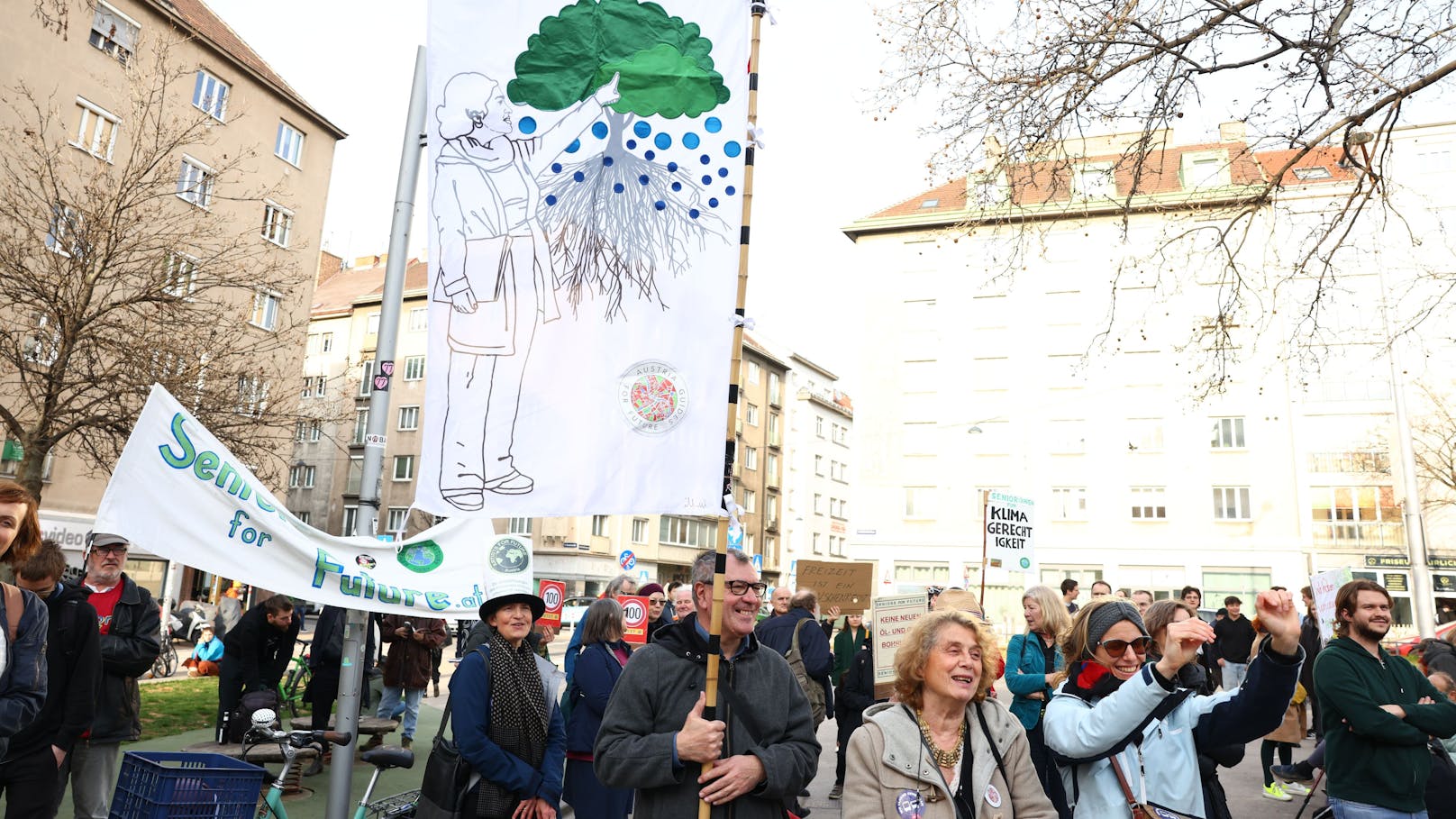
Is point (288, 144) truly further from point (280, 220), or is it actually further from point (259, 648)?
point (259, 648)

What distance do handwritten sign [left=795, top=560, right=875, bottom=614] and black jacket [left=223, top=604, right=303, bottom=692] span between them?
574cm

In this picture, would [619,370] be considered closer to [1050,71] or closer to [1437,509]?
[1050,71]

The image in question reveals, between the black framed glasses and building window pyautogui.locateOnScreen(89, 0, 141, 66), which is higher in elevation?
building window pyautogui.locateOnScreen(89, 0, 141, 66)

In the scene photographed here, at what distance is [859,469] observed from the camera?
2051 inches

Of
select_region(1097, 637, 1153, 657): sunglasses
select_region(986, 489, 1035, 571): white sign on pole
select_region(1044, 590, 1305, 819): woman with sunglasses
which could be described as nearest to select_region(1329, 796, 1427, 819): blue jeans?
select_region(1044, 590, 1305, 819): woman with sunglasses

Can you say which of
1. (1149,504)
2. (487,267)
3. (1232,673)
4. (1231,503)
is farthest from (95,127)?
(1231,503)

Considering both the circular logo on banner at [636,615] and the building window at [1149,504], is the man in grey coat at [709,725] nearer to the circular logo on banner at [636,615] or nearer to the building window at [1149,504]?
the circular logo on banner at [636,615]

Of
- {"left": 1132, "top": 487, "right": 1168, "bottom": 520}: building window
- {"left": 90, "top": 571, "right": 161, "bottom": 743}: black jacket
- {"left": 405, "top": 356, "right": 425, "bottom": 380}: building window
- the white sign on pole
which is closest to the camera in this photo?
{"left": 90, "top": 571, "right": 161, "bottom": 743}: black jacket

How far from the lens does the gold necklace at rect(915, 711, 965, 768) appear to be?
3.45 metres

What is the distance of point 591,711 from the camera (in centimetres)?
706

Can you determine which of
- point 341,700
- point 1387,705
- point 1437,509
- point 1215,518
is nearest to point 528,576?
point 341,700

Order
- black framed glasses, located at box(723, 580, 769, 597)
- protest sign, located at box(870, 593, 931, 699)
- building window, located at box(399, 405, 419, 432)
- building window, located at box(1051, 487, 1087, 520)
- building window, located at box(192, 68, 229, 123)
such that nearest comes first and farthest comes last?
1. black framed glasses, located at box(723, 580, 769, 597)
2. protest sign, located at box(870, 593, 931, 699)
3. building window, located at box(192, 68, 229, 123)
4. building window, located at box(1051, 487, 1087, 520)
5. building window, located at box(399, 405, 419, 432)

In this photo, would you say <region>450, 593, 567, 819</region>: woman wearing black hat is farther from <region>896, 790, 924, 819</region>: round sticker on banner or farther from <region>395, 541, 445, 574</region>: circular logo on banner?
<region>896, 790, 924, 819</region>: round sticker on banner

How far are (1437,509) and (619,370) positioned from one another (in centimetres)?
4988
